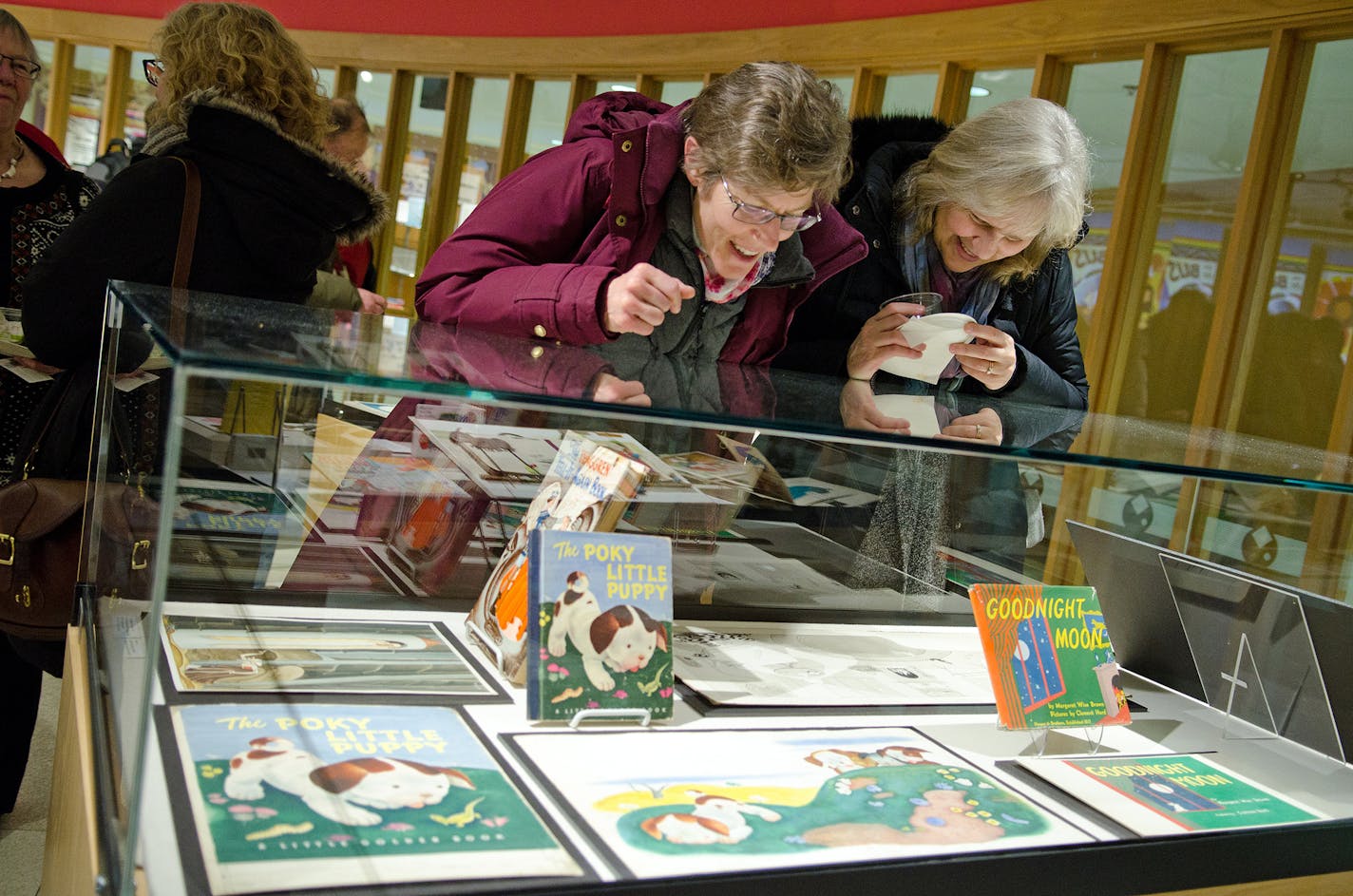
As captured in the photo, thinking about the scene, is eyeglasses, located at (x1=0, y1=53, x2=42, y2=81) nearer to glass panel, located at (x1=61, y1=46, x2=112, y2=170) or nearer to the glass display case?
the glass display case

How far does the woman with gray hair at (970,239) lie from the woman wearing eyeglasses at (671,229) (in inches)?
7.7

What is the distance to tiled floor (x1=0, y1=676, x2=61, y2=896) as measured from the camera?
2.26 meters

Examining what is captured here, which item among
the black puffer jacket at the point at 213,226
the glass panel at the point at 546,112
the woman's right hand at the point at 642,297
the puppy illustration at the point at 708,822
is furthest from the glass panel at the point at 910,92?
the puppy illustration at the point at 708,822

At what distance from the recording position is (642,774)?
1.26 metres

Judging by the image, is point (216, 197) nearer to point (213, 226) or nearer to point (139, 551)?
point (213, 226)

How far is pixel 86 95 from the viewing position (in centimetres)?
1122

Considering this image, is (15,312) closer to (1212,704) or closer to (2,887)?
(2,887)

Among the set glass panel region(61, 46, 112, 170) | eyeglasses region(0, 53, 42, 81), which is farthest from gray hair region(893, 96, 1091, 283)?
glass panel region(61, 46, 112, 170)

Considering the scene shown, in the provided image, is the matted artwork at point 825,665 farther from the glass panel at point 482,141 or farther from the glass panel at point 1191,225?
the glass panel at point 482,141

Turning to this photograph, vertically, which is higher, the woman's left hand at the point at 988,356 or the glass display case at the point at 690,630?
the woman's left hand at the point at 988,356

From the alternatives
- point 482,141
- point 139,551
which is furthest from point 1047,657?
point 482,141

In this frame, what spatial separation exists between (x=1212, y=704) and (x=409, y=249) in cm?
905

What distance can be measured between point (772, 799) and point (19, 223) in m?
2.20

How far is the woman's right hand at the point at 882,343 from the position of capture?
1947 millimetres
